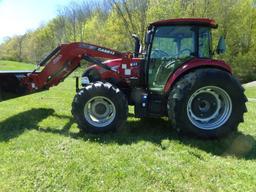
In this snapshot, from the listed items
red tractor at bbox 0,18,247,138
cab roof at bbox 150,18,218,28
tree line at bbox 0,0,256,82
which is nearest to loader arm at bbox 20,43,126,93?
red tractor at bbox 0,18,247,138

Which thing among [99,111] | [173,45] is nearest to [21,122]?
[99,111]

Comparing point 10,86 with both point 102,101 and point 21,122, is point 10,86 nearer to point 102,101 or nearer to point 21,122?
point 21,122

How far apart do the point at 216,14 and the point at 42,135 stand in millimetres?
22831

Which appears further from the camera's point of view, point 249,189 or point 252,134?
point 252,134

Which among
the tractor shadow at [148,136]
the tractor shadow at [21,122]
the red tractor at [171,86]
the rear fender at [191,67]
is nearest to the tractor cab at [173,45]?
the red tractor at [171,86]

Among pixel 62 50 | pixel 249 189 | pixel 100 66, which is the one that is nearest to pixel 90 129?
pixel 100 66

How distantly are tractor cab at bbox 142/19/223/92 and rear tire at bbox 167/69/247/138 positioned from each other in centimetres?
56

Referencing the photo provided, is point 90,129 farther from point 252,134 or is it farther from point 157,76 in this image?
point 252,134

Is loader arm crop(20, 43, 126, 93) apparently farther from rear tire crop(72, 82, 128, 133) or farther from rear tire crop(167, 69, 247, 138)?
rear tire crop(167, 69, 247, 138)

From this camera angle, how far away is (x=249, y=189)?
4.30 meters

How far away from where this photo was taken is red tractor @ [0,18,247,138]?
6.14 metres

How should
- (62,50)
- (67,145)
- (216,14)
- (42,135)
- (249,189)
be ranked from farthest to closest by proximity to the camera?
(216,14)
(62,50)
(42,135)
(67,145)
(249,189)

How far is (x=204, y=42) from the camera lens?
262 inches

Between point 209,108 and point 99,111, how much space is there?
218 centimetres
